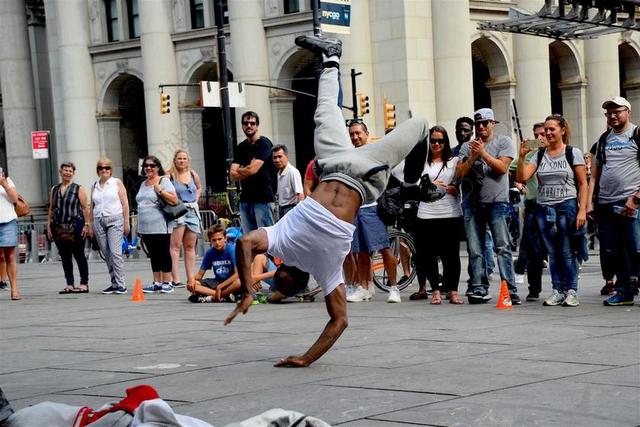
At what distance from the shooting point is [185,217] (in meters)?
16.8

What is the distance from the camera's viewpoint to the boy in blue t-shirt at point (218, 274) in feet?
47.6

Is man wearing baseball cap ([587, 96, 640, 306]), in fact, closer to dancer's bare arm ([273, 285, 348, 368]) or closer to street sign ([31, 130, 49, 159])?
dancer's bare arm ([273, 285, 348, 368])

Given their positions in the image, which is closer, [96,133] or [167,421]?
[167,421]

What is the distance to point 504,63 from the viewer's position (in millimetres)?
41594

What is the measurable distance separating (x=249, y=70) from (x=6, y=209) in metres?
24.7

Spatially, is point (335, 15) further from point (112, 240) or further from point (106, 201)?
point (112, 240)

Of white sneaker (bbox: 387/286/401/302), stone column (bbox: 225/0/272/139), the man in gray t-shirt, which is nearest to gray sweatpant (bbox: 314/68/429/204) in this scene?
the man in gray t-shirt

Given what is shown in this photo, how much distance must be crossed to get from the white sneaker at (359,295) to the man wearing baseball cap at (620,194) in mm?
2981

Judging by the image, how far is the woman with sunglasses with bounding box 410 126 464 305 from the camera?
13156mm

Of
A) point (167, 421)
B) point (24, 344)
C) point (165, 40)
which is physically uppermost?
point (165, 40)

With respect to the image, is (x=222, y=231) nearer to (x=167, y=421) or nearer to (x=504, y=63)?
(x=167, y=421)

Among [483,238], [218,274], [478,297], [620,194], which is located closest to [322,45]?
[620,194]

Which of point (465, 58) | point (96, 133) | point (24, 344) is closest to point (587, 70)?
point (465, 58)

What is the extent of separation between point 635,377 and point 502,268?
17.4ft
